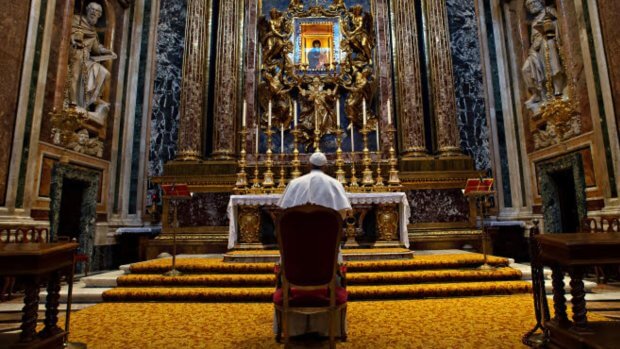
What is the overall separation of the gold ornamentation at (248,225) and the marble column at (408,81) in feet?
13.2

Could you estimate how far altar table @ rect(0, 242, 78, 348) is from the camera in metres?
2.58

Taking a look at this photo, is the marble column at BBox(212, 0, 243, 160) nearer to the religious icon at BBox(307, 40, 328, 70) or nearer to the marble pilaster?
the religious icon at BBox(307, 40, 328, 70)

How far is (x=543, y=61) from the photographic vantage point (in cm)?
841

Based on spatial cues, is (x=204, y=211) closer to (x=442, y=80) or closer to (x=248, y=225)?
(x=248, y=225)

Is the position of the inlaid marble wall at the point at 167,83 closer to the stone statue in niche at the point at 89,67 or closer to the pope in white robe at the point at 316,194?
the stone statue in niche at the point at 89,67

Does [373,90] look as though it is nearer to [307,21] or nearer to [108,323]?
[307,21]

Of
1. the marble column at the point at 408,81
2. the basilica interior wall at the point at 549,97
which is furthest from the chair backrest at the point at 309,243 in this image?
the marble column at the point at 408,81

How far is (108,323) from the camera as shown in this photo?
409cm

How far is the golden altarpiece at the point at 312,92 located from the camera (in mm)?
8906

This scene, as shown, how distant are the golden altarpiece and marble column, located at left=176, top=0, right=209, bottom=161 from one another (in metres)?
0.02

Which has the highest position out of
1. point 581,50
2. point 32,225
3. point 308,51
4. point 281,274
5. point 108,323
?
point 308,51

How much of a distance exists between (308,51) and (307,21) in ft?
2.73

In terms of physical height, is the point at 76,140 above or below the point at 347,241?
above

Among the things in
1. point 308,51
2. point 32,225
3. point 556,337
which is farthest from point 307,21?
point 556,337
